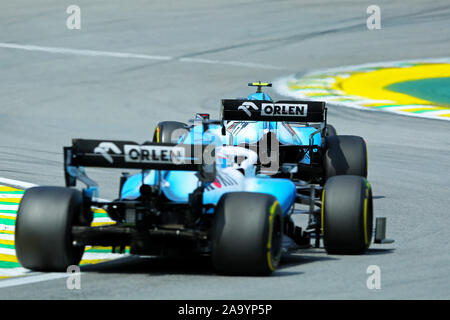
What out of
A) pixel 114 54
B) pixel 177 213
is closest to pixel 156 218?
pixel 177 213

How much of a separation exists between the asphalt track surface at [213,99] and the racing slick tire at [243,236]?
0.49 ft

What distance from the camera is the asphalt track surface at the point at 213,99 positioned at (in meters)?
8.16

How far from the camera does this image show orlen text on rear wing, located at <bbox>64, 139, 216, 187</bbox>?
843 centimetres

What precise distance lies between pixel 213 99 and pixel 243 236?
1575 cm

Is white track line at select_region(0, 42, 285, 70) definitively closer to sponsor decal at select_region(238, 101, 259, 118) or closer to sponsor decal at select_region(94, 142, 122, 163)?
sponsor decal at select_region(238, 101, 259, 118)

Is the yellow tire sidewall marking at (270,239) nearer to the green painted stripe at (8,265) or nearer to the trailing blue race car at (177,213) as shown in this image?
the trailing blue race car at (177,213)

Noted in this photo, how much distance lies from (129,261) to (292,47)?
22.8 meters

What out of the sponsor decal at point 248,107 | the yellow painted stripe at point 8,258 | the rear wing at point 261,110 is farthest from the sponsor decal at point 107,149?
the sponsor decal at point 248,107

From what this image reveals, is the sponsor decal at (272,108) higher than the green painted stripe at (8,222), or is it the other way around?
the sponsor decal at (272,108)

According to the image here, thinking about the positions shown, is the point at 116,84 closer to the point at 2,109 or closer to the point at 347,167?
the point at 2,109

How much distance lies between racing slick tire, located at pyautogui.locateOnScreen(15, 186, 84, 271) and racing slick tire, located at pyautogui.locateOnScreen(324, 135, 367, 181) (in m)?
4.83

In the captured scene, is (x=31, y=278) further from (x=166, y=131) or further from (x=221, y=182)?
(x=166, y=131)

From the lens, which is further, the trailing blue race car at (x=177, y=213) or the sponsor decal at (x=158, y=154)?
the sponsor decal at (x=158, y=154)

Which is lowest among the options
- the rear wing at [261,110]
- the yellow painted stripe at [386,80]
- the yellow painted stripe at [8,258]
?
the yellow painted stripe at [8,258]
